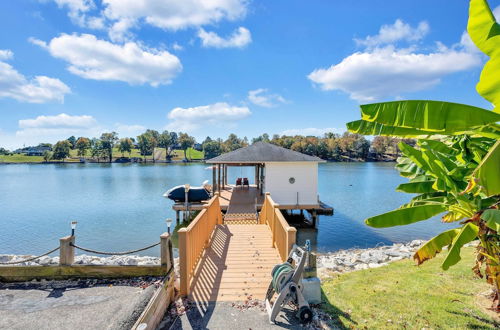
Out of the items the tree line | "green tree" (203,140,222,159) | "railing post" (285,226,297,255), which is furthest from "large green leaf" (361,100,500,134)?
"green tree" (203,140,222,159)

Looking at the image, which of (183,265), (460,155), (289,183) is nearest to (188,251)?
(183,265)

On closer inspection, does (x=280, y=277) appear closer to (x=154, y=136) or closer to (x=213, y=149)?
(x=213, y=149)

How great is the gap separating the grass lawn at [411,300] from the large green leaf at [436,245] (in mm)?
1181

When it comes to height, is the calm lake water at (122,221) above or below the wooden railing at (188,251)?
below

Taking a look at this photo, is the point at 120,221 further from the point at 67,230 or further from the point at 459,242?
the point at 459,242

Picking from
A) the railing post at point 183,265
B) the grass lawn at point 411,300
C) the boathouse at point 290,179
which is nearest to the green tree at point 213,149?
the boathouse at point 290,179

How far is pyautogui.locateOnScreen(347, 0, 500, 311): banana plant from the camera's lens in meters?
2.66

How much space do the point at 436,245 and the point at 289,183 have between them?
40.7ft

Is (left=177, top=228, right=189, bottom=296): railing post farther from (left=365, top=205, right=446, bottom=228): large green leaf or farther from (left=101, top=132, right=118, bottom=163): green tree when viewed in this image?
(left=101, top=132, right=118, bottom=163): green tree

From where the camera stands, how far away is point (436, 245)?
14.6 ft

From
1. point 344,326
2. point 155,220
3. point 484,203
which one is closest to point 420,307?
point 344,326

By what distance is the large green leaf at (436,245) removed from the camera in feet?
14.4

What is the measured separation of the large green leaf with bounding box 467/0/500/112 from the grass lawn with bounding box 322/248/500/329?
384 cm

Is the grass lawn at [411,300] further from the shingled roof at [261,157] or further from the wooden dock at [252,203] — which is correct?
the shingled roof at [261,157]
